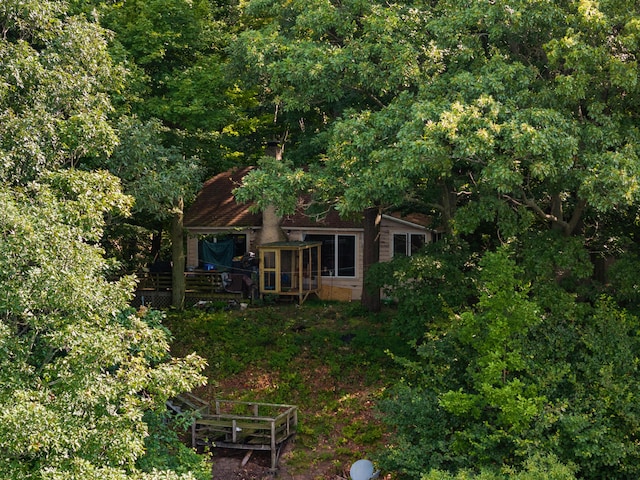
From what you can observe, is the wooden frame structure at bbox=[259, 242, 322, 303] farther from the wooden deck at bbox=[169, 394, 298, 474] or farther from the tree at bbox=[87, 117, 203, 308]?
the wooden deck at bbox=[169, 394, 298, 474]

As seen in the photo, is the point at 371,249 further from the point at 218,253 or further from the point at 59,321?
the point at 59,321

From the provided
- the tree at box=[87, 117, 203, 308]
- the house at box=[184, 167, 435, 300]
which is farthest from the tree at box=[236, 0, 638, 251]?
the house at box=[184, 167, 435, 300]

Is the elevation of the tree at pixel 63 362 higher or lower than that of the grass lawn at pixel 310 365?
higher

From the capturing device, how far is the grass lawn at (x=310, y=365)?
54.1ft

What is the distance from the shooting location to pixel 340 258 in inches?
1037

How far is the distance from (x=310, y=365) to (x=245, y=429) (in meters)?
3.66

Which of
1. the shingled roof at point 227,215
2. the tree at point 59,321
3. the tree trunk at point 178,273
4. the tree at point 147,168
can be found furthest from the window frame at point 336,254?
the tree at point 59,321

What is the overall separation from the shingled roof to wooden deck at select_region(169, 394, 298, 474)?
10.2 m

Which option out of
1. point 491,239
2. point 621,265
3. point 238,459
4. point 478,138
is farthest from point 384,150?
point 238,459

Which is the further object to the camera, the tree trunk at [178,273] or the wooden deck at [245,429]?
the tree trunk at [178,273]

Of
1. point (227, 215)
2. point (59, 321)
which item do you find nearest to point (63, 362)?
point (59, 321)

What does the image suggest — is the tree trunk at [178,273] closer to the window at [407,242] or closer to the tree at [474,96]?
the window at [407,242]

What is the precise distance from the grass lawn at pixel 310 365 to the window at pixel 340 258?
2.58m

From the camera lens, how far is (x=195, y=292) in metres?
26.2
